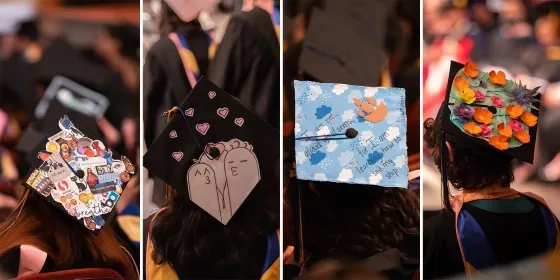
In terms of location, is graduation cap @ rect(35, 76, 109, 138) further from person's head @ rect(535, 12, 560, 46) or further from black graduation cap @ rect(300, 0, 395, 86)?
person's head @ rect(535, 12, 560, 46)

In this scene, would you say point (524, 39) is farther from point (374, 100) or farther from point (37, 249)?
point (37, 249)

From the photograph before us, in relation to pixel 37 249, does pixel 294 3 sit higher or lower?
higher

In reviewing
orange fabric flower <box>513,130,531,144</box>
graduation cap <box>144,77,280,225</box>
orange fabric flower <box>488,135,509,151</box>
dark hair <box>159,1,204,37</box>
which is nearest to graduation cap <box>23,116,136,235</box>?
graduation cap <box>144,77,280,225</box>

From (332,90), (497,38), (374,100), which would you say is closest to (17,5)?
(332,90)

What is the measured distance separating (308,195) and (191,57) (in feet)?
2.32

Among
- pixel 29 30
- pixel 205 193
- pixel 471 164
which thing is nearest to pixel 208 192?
pixel 205 193

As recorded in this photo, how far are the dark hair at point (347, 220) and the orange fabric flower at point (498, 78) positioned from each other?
0.59 meters

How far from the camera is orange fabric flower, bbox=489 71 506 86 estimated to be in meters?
2.52

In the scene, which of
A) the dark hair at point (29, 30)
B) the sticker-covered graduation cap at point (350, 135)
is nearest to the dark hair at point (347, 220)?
the sticker-covered graduation cap at point (350, 135)

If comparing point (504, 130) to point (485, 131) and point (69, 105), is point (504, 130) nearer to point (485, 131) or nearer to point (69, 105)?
point (485, 131)

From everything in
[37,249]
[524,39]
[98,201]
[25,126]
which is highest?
[524,39]

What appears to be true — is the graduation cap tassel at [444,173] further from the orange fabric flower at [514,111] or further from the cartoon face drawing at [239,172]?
the cartoon face drawing at [239,172]

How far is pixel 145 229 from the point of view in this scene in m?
2.42

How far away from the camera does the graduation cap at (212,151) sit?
2402 millimetres
